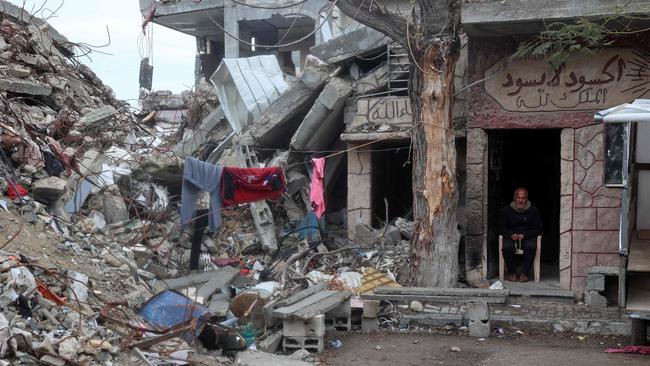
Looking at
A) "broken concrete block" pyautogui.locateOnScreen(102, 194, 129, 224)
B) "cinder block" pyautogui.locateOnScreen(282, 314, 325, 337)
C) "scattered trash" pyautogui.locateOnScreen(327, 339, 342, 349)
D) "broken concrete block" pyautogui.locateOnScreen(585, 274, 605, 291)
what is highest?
"broken concrete block" pyautogui.locateOnScreen(102, 194, 129, 224)

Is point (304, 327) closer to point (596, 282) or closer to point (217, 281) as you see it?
point (217, 281)

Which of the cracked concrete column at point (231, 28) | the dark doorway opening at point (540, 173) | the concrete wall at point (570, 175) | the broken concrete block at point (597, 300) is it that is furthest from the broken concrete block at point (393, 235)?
the cracked concrete column at point (231, 28)

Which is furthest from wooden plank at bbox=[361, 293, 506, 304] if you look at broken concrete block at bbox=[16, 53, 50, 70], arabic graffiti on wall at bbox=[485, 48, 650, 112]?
broken concrete block at bbox=[16, 53, 50, 70]

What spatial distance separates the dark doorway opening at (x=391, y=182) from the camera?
43.1 feet

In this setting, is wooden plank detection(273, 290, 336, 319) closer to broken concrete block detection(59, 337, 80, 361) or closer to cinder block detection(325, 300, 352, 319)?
cinder block detection(325, 300, 352, 319)

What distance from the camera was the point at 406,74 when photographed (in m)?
12.6

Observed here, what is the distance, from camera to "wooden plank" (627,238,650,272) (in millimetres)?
7844

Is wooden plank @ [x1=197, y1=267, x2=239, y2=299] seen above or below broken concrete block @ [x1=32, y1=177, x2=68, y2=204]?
below

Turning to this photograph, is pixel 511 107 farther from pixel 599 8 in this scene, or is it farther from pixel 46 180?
pixel 46 180

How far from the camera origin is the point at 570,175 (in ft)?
35.1

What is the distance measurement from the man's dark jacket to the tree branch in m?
2.85

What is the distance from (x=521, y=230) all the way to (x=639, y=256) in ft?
8.94

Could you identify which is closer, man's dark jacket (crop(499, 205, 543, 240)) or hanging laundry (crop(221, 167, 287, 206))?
man's dark jacket (crop(499, 205, 543, 240))

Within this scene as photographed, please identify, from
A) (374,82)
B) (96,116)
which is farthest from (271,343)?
(96,116)
